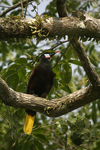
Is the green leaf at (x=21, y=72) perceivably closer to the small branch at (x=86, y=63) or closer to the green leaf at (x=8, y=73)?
the green leaf at (x=8, y=73)

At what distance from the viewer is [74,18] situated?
97.0 inches

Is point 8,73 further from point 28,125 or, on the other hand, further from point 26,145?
point 26,145

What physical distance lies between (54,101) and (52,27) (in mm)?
978

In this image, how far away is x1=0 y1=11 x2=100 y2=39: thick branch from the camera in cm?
233

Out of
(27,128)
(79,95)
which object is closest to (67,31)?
(79,95)

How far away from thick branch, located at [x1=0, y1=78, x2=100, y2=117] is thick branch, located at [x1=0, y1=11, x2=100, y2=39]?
2.30 feet

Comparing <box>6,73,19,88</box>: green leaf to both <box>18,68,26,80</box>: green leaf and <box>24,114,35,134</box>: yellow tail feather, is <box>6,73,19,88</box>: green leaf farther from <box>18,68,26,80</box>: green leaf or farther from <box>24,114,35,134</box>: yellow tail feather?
<box>24,114,35,134</box>: yellow tail feather

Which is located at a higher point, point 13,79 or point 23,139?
point 13,79

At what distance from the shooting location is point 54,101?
265 centimetres

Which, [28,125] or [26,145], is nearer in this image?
[26,145]

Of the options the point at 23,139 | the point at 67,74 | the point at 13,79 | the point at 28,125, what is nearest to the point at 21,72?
the point at 13,79

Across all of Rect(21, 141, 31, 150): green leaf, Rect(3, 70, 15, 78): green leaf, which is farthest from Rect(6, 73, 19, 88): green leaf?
Rect(21, 141, 31, 150): green leaf

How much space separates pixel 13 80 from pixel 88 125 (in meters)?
1.30

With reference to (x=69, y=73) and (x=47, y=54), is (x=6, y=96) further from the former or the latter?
(x=47, y=54)
